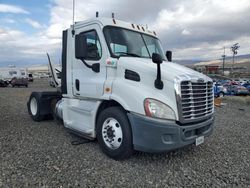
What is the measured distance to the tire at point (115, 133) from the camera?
4.13 meters

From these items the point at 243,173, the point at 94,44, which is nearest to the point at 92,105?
the point at 94,44

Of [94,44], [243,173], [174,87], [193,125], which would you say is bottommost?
[243,173]

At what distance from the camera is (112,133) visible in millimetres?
4406

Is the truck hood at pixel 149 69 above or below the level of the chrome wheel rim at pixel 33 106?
above

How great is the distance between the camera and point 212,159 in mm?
4652

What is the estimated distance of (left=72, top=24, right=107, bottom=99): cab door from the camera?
468 centimetres

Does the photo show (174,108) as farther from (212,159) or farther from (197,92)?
(212,159)

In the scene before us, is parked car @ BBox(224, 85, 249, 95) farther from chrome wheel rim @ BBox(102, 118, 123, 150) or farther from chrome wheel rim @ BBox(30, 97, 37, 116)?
chrome wheel rim @ BBox(102, 118, 123, 150)

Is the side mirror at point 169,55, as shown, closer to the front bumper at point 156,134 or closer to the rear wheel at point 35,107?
the front bumper at point 156,134

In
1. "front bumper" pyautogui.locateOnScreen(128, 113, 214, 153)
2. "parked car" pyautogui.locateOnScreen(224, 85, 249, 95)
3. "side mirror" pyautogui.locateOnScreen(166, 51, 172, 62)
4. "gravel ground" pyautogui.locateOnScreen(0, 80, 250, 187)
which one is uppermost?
"side mirror" pyautogui.locateOnScreen(166, 51, 172, 62)

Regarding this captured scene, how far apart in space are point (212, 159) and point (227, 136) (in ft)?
6.80

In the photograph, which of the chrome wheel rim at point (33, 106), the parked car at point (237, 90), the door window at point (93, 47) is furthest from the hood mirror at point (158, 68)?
the parked car at point (237, 90)

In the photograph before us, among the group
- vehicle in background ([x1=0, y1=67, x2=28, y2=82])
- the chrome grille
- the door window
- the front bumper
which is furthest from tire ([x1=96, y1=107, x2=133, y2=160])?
vehicle in background ([x1=0, y1=67, x2=28, y2=82])

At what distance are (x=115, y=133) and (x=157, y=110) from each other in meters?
0.98
